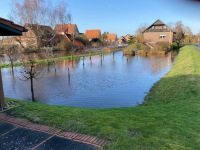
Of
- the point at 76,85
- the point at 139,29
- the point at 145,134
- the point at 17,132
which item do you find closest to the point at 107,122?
the point at 145,134

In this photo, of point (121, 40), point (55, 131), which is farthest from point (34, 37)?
point (121, 40)

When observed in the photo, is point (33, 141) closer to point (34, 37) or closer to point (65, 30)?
point (34, 37)

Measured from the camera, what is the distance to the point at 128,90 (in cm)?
1263

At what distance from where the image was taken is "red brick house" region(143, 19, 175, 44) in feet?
161

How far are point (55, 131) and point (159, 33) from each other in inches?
1949

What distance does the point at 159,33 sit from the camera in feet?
163

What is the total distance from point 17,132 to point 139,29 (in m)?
69.2

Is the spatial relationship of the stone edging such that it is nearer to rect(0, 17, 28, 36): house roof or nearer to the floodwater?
rect(0, 17, 28, 36): house roof

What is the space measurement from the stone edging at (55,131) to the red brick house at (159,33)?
159ft

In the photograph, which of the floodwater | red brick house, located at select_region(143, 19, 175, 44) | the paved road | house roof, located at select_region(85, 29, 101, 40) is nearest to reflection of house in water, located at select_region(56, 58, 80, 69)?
the floodwater

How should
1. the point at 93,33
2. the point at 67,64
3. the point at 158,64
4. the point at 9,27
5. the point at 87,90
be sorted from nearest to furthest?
the point at 9,27 < the point at 87,90 < the point at 158,64 < the point at 67,64 < the point at 93,33

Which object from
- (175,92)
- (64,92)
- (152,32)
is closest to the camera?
(175,92)

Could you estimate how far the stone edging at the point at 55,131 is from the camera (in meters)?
3.94

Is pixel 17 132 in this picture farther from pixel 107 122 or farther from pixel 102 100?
pixel 102 100
